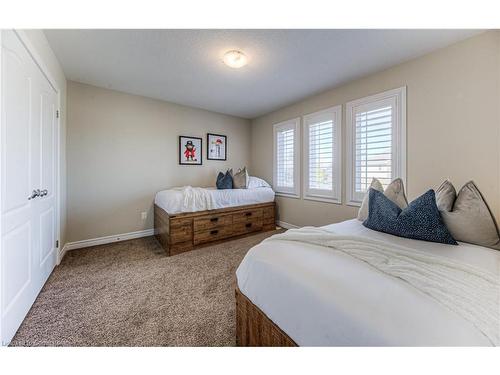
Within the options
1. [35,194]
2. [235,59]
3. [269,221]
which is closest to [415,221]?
[235,59]

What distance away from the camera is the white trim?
9.22ft

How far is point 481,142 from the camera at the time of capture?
1.79 metres

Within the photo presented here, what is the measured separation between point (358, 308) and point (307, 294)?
19cm

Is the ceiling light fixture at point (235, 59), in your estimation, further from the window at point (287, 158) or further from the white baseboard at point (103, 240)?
the white baseboard at point (103, 240)

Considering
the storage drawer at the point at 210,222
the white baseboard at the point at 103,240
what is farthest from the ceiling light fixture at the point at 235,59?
the white baseboard at the point at 103,240

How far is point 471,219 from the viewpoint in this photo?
4.33 ft

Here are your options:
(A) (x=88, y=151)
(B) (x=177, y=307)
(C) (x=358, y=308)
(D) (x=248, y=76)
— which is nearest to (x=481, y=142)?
(C) (x=358, y=308)

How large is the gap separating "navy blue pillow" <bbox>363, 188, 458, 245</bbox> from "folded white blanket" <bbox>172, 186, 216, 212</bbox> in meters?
2.11

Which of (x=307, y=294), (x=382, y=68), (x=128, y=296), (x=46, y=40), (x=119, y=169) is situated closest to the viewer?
(x=307, y=294)

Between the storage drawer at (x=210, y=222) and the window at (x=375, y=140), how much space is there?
186 cm

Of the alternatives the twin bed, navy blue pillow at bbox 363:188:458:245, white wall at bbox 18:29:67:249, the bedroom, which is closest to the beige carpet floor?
the bedroom

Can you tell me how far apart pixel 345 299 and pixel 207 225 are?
8.10 feet
